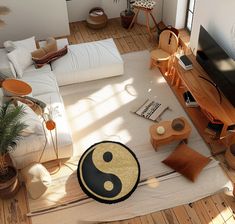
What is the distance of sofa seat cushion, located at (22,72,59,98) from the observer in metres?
5.17

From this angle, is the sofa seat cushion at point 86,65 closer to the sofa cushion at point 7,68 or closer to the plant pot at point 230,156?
the sofa cushion at point 7,68

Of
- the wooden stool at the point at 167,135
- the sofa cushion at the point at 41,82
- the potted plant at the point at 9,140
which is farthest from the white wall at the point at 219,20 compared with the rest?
the potted plant at the point at 9,140

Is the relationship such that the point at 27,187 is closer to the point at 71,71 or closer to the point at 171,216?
the point at 171,216

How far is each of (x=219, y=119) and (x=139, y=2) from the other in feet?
9.91

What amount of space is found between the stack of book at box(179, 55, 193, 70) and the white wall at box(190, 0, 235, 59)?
51 centimetres

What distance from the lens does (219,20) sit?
492 cm

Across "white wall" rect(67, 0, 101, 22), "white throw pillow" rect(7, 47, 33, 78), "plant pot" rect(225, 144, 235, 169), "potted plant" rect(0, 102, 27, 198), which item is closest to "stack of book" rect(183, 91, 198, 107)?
"plant pot" rect(225, 144, 235, 169)

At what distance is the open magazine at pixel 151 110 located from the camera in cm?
520

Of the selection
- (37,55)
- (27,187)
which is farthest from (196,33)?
(27,187)

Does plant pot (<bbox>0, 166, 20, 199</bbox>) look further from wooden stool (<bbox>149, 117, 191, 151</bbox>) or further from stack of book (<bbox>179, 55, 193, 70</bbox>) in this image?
stack of book (<bbox>179, 55, 193, 70</bbox>)

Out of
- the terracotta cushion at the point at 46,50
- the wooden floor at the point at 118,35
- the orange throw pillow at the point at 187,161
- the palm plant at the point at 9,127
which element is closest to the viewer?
the palm plant at the point at 9,127

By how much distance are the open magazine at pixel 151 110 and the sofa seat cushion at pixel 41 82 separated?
133cm

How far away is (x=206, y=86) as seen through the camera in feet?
16.3

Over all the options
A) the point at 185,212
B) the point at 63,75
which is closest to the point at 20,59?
the point at 63,75
